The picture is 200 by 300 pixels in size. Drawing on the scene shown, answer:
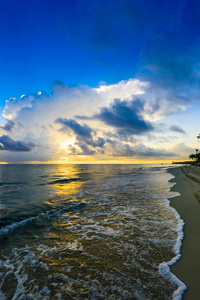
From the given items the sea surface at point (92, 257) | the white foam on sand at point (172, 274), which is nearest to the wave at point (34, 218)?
the sea surface at point (92, 257)

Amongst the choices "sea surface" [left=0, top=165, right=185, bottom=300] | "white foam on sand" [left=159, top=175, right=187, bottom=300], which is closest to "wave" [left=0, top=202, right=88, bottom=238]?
"sea surface" [left=0, top=165, right=185, bottom=300]

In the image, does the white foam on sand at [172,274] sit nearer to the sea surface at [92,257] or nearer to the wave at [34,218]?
the sea surface at [92,257]

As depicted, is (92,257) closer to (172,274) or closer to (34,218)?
(172,274)

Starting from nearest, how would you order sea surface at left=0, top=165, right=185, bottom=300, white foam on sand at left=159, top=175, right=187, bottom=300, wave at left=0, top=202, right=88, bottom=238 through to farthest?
white foam on sand at left=159, top=175, right=187, bottom=300 < sea surface at left=0, top=165, right=185, bottom=300 < wave at left=0, top=202, right=88, bottom=238

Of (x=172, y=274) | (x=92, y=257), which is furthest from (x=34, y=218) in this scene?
(x=172, y=274)

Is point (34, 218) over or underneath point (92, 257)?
underneath

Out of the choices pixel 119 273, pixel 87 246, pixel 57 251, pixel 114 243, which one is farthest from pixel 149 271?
pixel 57 251

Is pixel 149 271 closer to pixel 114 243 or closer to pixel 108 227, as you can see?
pixel 114 243

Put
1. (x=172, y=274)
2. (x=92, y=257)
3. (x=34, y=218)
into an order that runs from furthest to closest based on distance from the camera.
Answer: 1. (x=34, y=218)
2. (x=92, y=257)
3. (x=172, y=274)

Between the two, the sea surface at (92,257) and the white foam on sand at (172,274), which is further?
the sea surface at (92,257)

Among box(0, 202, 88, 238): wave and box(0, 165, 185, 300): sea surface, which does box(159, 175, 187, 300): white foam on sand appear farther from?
box(0, 202, 88, 238): wave

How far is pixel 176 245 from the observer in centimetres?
621

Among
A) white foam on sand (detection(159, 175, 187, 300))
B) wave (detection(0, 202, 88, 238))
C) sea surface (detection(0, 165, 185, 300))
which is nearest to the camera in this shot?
white foam on sand (detection(159, 175, 187, 300))

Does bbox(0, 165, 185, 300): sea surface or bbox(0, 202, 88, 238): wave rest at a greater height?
bbox(0, 165, 185, 300): sea surface
